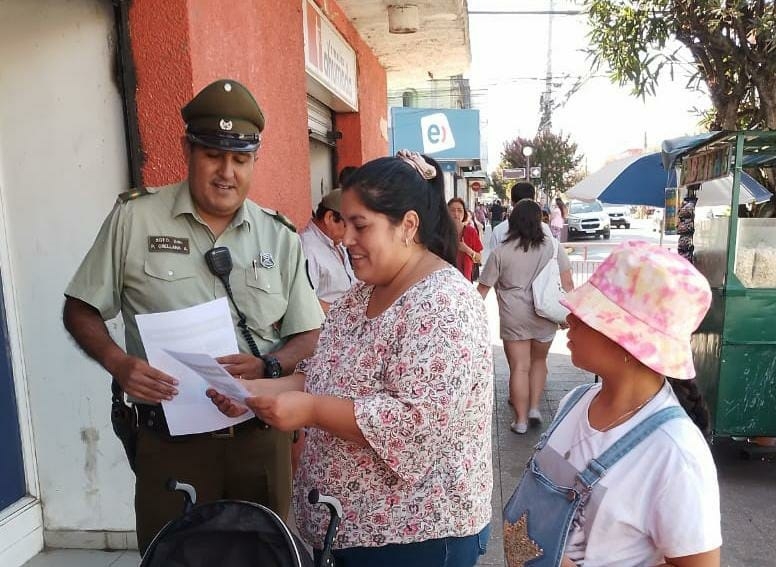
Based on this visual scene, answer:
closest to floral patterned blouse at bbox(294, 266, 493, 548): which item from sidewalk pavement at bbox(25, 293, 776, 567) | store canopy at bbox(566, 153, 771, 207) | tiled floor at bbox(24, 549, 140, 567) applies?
tiled floor at bbox(24, 549, 140, 567)

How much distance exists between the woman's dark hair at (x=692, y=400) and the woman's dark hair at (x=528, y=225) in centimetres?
327

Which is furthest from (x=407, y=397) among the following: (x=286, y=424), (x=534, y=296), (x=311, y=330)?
(x=534, y=296)

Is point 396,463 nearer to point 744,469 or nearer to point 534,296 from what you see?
point 534,296

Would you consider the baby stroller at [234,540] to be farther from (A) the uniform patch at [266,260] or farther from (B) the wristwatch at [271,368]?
(A) the uniform patch at [266,260]

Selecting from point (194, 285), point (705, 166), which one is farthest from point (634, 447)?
point (705, 166)

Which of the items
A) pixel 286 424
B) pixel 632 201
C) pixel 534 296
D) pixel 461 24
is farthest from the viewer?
pixel 632 201

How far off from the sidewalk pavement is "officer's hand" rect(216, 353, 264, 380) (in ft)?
5.57

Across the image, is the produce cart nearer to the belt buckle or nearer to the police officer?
the police officer

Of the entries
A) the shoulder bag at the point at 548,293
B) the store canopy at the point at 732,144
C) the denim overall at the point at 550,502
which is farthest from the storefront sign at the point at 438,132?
the denim overall at the point at 550,502

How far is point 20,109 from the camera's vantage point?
2.81 meters

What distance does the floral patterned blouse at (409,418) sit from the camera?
1.36 m

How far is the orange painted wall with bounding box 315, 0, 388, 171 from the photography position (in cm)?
629

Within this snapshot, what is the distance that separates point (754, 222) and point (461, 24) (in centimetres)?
354

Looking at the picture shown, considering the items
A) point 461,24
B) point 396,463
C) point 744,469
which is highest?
point 461,24
